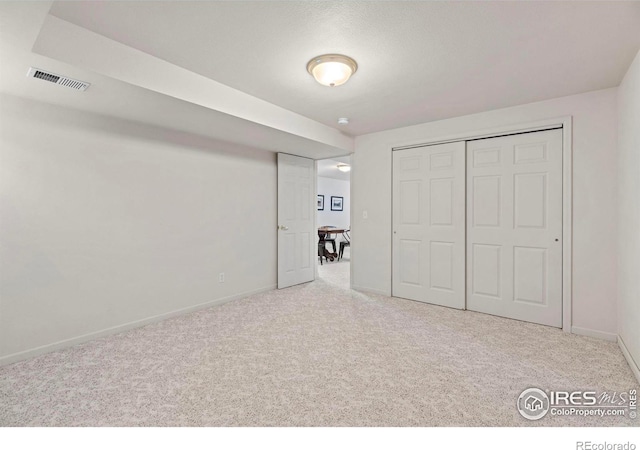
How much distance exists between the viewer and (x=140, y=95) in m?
2.41

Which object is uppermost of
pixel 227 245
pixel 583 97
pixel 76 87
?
pixel 583 97

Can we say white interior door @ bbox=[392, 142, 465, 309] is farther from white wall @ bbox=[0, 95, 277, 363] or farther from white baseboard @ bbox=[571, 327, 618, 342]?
white wall @ bbox=[0, 95, 277, 363]

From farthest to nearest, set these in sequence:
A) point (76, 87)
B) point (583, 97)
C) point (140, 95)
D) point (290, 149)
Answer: point (290, 149), point (583, 97), point (140, 95), point (76, 87)

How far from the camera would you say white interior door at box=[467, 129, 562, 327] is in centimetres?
313

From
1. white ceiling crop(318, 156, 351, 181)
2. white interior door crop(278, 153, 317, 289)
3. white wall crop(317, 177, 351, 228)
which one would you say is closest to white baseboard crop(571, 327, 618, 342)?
white interior door crop(278, 153, 317, 289)

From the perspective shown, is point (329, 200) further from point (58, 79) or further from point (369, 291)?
point (58, 79)

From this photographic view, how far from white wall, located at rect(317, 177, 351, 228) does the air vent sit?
6.72 metres

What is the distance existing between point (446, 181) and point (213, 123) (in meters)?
2.68

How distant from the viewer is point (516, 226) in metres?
3.34

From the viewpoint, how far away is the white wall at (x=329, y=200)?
8.92 meters

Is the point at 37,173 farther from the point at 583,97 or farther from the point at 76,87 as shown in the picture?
the point at 583,97

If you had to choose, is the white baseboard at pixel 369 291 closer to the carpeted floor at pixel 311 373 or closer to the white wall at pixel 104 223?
→ the carpeted floor at pixel 311 373

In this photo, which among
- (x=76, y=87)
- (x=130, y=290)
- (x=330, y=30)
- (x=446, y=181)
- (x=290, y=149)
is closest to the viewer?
(x=330, y=30)
